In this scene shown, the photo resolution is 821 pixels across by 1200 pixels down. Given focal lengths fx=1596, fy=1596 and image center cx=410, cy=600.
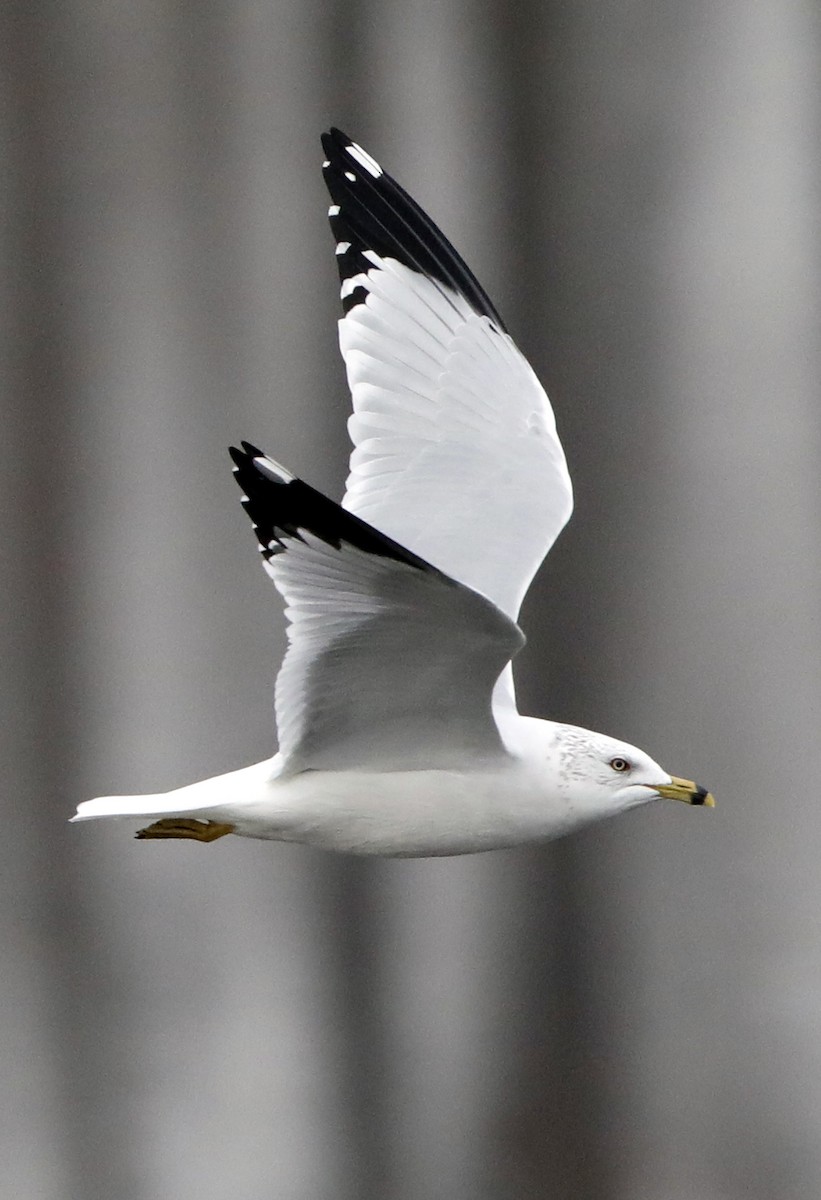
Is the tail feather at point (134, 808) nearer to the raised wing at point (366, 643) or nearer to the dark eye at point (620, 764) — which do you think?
the raised wing at point (366, 643)

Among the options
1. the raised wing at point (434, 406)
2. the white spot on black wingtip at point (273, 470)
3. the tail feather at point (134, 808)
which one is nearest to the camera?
the white spot on black wingtip at point (273, 470)

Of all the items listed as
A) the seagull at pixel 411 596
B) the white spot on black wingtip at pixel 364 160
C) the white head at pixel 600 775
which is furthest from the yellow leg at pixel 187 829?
the white spot on black wingtip at pixel 364 160

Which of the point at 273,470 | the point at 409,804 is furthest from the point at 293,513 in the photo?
the point at 409,804

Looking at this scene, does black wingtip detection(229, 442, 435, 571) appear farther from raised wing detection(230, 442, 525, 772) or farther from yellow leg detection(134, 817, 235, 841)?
yellow leg detection(134, 817, 235, 841)

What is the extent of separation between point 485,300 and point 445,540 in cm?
28

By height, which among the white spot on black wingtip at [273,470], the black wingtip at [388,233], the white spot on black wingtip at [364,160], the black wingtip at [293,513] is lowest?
the black wingtip at [293,513]

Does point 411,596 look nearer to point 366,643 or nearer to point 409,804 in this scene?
point 366,643

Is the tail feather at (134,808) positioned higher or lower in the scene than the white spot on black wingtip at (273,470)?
lower

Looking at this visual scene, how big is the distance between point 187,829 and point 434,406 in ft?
1.55

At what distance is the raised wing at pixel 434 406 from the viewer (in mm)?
1469

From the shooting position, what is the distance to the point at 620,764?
51.4 inches

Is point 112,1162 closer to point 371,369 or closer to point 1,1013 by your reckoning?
point 1,1013

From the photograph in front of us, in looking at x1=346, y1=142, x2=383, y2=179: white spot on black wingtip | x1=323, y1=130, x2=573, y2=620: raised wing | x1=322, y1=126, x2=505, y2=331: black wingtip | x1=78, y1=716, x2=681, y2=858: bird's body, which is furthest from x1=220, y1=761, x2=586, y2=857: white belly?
x1=346, y1=142, x2=383, y2=179: white spot on black wingtip

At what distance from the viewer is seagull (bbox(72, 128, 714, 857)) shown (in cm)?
113
